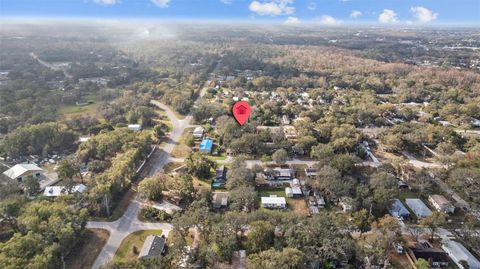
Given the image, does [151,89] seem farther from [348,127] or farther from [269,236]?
[269,236]

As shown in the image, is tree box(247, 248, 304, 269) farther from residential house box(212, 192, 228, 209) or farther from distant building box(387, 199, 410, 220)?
distant building box(387, 199, 410, 220)

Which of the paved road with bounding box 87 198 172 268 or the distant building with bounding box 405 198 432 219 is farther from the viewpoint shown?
the distant building with bounding box 405 198 432 219

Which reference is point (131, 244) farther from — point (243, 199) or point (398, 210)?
point (398, 210)

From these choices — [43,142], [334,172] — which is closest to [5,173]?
[43,142]

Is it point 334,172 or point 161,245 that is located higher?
point 334,172

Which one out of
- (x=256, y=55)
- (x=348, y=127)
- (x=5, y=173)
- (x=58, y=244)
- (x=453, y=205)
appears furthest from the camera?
(x=256, y=55)

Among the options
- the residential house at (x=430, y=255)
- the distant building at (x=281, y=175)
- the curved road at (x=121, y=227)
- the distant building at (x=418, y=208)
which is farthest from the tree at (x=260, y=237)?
the distant building at (x=418, y=208)

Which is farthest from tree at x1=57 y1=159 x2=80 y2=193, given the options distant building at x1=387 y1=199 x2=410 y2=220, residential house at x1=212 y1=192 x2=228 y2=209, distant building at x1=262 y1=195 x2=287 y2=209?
distant building at x1=387 y1=199 x2=410 y2=220
